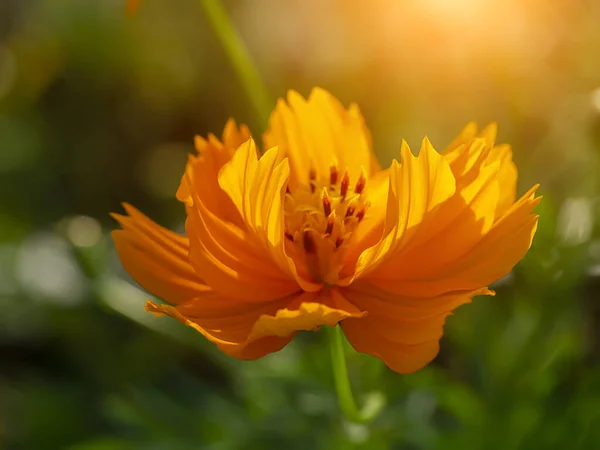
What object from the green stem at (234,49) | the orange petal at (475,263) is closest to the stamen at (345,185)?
the orange petal at (475,263)

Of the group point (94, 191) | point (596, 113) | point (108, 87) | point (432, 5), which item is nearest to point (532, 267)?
point (596, 113)

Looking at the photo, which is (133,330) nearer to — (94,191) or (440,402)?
(94,191)

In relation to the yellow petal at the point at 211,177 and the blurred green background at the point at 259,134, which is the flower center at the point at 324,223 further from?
the blurred green background at the point at 259,134

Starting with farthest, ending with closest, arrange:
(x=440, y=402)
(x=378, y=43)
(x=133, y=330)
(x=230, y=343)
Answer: (x=378, y=43) < (x=133, y=330) < (x=440, y=402) < (x=230, y=343)

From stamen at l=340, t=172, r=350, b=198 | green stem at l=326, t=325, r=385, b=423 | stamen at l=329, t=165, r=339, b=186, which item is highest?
stamen at l=329, t=165, r=339, b=186

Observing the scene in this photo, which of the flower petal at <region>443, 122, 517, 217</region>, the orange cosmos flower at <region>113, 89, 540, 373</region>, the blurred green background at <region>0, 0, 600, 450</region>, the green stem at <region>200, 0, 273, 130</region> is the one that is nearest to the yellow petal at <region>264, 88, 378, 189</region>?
the orange cosmos flower at <region>113, 89, 540, 373</region>

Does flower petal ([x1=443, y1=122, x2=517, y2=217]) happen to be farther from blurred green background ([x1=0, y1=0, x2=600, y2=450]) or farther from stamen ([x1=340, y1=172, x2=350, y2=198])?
blurred green background ([x1=0, y1=0, x2=600, y2=450])
